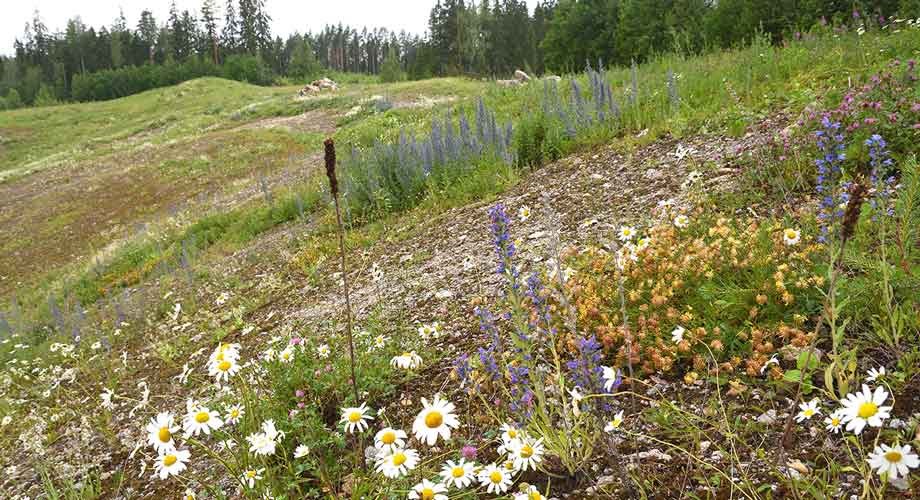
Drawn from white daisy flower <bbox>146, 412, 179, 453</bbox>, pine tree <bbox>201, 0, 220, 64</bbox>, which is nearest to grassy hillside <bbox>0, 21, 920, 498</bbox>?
white daisy flower <bbox>146, 412, 179, 453</bbox>

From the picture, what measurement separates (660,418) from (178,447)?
295 centimetres

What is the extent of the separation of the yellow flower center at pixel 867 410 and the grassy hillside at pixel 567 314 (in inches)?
6.2

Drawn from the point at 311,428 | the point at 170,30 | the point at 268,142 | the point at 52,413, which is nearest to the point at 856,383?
the point at 311,428

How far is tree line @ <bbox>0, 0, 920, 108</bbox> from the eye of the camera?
40469 mm

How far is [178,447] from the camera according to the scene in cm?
345

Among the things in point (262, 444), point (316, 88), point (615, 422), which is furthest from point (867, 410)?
point (316, 88)

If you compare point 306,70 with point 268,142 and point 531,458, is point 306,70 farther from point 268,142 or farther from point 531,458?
point 531,458

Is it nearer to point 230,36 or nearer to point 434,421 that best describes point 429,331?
point 434,421

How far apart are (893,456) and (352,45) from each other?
13638 cm

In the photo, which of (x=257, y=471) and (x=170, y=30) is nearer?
(x=257, y=471)

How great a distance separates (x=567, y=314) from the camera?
9.26 ft

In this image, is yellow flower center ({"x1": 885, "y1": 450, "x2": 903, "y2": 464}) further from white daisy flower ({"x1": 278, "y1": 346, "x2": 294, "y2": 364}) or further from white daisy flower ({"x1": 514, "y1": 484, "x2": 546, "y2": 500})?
white daisy flower ({"x1": 278, "y1": 346, "x2": 294, "y2": 364})

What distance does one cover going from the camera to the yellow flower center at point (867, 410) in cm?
149

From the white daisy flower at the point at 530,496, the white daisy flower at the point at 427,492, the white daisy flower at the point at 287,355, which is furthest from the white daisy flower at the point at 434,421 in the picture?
the white daisy flower at the point at 287,355
